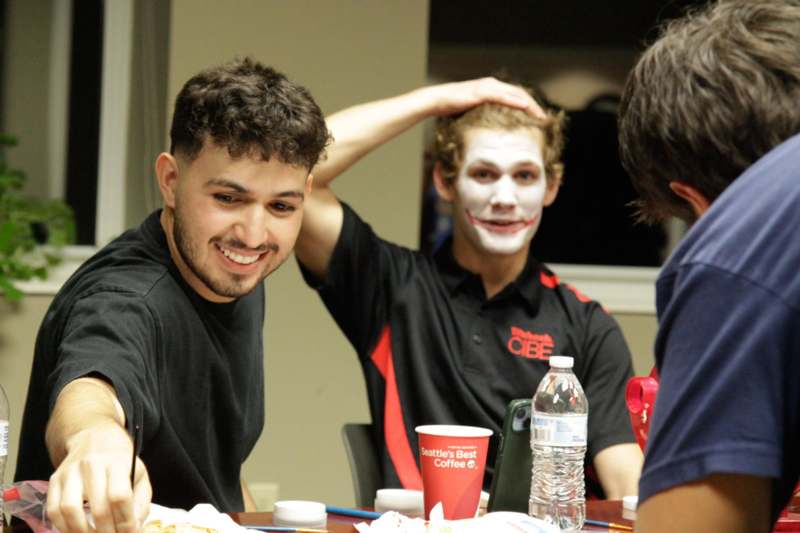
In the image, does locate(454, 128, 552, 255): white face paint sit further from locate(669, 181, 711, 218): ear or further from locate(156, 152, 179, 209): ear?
locate(669, 181, 711, 218): ear

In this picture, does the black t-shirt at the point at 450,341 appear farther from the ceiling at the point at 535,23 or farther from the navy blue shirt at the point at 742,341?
the ceiling at the point at 535,23

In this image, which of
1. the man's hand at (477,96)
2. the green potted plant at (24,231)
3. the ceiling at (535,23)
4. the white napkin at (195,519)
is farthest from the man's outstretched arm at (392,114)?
the ceiling at (535,23)

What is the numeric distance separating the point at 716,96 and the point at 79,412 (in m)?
0.84

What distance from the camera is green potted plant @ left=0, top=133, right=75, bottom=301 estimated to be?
11.2 ft

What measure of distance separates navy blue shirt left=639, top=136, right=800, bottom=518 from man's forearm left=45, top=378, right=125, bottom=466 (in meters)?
0.73

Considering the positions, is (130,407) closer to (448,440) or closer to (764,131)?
(448,440)

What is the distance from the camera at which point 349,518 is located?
165 cm

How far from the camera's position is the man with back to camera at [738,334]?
34.4 inches

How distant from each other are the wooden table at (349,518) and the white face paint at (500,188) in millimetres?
842

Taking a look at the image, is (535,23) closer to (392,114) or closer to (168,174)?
(392,114)

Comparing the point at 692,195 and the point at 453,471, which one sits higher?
the point at 692,195

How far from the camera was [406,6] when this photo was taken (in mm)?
3561

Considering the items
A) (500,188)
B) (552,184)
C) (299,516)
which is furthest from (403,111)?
(299,516)

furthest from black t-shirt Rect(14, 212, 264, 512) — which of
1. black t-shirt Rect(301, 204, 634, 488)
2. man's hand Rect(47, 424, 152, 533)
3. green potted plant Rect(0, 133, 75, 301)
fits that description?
green potted plant Rect(0, 133, 75, 301)
